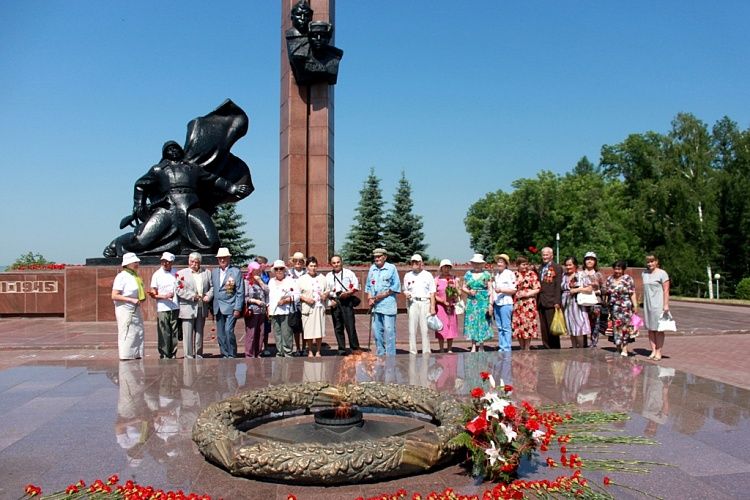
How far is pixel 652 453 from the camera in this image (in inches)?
146

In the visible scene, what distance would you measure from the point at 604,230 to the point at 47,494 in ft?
140

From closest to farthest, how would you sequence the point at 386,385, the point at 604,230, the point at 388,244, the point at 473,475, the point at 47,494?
the point at 47,494 → the point at 473,475 → the point at 386,385 → the point at 388,244 → the point at 604,230

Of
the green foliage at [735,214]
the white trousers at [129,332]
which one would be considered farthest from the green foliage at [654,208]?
the white trousers at [129,332]

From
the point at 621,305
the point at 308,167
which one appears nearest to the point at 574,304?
the point at 621,305

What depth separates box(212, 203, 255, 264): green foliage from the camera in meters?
30.1

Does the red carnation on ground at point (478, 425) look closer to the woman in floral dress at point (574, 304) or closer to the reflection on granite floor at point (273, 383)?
the reflection on granite floor at point (273, 383)

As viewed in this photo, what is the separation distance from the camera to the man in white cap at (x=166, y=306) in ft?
24.9

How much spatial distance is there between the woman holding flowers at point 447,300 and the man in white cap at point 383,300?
2.71 feet

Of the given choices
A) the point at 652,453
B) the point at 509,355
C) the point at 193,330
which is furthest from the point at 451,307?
the point at 652,453

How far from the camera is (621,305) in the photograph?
8102 mm

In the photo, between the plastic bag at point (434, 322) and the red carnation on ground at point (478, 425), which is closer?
the red carnation on ground at point (478, 425)

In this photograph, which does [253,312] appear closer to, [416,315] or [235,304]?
[235,304]

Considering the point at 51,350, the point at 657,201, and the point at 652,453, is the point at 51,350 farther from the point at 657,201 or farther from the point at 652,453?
the point at 657,201

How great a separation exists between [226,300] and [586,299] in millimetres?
4577
